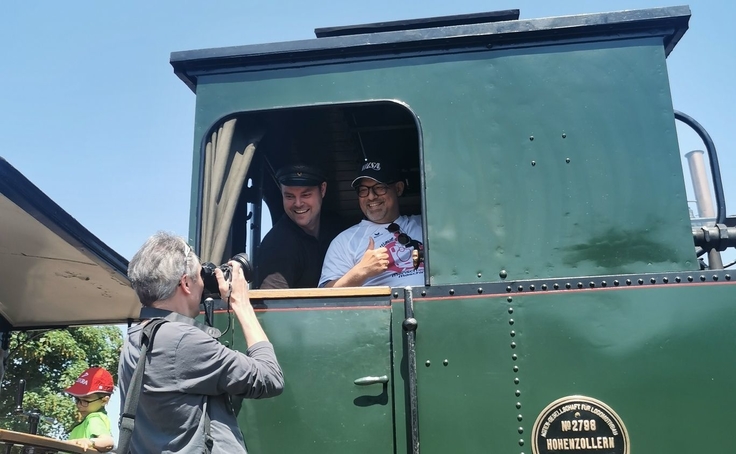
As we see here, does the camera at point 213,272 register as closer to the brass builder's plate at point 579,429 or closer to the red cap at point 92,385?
the brass builder's plate at point 579,429

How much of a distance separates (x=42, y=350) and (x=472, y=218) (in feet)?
40.9

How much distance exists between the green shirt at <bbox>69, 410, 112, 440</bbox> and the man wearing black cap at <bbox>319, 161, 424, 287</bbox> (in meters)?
2.59

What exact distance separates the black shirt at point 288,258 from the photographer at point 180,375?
1006mm

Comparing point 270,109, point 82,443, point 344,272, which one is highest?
point 270,109

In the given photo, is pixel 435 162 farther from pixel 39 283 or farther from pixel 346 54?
pixel 39 283

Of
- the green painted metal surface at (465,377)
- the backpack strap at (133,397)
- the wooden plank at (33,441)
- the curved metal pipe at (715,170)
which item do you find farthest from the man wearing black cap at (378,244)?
the wooden plank at (33,441)

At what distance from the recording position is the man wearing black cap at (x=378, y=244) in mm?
3039

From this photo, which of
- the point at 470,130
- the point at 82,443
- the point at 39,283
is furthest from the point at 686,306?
the point at 39,283

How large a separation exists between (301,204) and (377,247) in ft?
2.09

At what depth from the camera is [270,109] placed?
3047mm

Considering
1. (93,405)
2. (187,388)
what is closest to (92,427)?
(93,405)

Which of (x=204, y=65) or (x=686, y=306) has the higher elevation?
(x=204, y=65)

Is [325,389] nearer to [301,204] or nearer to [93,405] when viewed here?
[301,204]

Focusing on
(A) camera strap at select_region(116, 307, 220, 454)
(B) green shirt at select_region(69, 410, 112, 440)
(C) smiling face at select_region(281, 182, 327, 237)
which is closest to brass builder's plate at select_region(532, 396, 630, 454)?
(A) camera strap at select_region(116, 307, 220, 454)
